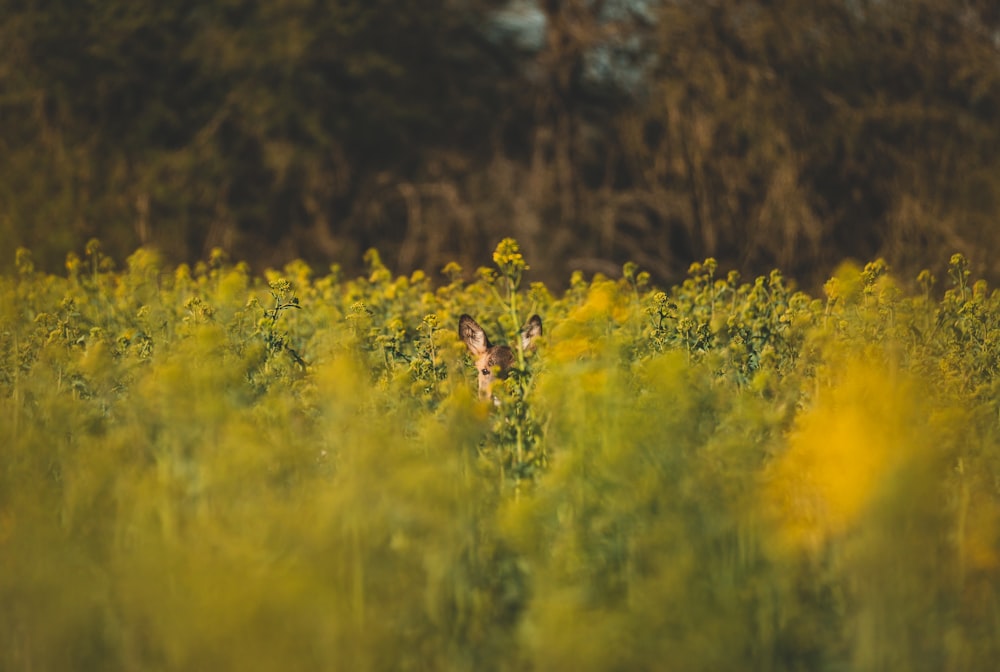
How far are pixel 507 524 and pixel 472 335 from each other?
324 centimetres

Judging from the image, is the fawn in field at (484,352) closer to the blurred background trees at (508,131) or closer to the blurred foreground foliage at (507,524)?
the blurred foreground foliage at (507,524)

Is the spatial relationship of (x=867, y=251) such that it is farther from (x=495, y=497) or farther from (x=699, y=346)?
(x=495, y=497)

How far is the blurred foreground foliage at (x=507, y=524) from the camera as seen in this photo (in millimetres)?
3133

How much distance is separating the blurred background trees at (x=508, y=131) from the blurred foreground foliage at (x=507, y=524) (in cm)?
1285

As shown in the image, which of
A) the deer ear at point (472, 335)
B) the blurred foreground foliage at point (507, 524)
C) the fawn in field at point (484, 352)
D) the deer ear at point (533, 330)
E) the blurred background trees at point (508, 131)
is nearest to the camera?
the blurred foreground foliage at point (507, 524)

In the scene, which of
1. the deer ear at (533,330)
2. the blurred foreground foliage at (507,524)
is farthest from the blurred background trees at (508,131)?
the blurred foreground foliage at (507,524)

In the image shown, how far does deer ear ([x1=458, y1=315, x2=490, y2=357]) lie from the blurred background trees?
36.3 ft

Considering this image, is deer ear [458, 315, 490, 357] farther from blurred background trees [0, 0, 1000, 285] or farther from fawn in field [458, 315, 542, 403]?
blurred background trees [0, 0, 1000, 285]

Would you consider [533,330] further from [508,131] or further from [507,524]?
[508,131]

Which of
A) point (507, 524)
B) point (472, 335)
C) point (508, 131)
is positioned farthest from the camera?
point (508, 131)

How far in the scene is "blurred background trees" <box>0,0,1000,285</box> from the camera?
60.0 ft

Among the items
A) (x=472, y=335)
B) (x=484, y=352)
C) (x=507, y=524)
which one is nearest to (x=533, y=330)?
(x=472, y=335)

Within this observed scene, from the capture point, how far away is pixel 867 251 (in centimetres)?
1891

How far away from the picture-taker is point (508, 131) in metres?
21.5
